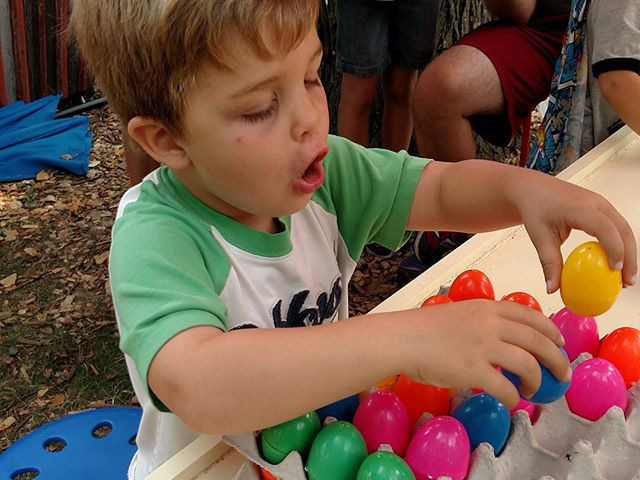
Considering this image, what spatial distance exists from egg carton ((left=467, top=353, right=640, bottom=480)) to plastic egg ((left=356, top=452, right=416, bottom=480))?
7 centimetres

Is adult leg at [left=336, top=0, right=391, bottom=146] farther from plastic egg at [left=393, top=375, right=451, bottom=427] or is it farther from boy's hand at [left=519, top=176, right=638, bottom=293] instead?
plastic egg at [left=393, top=375, right=451, bottom=427]

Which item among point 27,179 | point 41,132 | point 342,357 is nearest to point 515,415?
point 342,357

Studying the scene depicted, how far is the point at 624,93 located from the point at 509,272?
0.51m

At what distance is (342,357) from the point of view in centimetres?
58

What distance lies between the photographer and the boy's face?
65 centimetres

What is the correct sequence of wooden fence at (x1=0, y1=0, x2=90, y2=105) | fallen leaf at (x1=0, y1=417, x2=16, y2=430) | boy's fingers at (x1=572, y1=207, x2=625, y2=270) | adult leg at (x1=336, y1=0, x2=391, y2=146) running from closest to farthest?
boy's fingers at (x1=572, y1=207, x2=625, y2=270), fallen leaf at (x1=0, y1=417, x2=16, y2=430), adult leg at (x1=336, y1=0, x2=391, y2=146), wooden fence at (x1=0, y1=0, x2=90, y2=105)

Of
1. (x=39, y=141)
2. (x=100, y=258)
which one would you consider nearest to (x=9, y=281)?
(x=100, y=258)

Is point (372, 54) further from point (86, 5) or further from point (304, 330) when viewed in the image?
point (304, 330)

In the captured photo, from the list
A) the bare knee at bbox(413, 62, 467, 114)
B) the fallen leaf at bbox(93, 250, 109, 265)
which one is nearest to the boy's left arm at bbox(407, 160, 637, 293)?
the bare knee at bbox(413, 62, 467, 114)

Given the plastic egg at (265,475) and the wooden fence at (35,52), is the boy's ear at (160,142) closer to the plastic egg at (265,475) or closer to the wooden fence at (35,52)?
the plastic egg at (265,475)

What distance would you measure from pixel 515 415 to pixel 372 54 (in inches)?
58.2

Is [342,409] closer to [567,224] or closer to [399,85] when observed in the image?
[567,224]

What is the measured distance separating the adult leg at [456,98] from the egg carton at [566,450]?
103 cm

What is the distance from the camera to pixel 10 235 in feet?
7.97
